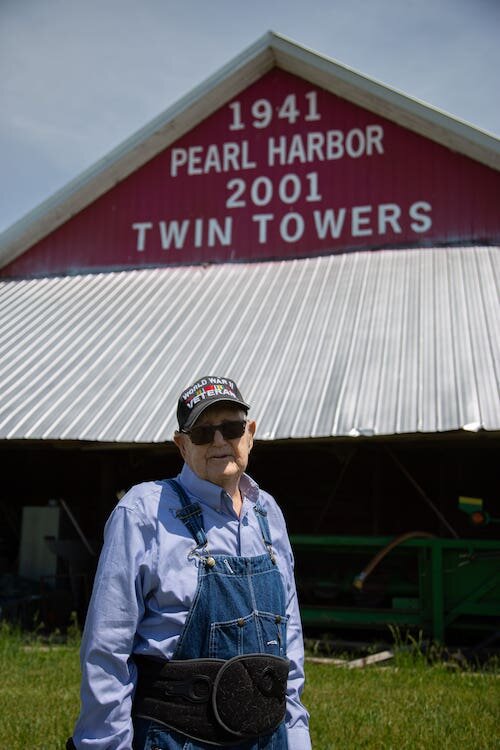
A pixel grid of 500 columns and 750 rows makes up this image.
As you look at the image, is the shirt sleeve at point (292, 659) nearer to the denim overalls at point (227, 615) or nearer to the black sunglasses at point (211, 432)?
the denim overalls at point (227, 615)

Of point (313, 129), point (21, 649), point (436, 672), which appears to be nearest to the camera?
point (436, 672)

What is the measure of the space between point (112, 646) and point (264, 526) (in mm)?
676

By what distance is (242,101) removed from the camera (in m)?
12.7

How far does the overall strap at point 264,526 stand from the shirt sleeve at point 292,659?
1.9 inches

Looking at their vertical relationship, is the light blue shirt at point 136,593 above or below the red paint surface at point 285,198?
below

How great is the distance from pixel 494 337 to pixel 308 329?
2.15m

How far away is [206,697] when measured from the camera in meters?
2.40

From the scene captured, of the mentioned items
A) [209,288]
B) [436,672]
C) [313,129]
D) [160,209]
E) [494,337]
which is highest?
[313,129]

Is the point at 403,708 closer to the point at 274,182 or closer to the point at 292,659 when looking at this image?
the point at 292,659

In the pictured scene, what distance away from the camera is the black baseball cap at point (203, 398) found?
8.77 ft

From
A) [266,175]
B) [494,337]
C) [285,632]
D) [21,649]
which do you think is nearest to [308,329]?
[494,337]

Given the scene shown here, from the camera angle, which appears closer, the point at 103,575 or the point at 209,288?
the point at 103,575

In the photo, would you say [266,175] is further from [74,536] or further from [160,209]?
[74,536]

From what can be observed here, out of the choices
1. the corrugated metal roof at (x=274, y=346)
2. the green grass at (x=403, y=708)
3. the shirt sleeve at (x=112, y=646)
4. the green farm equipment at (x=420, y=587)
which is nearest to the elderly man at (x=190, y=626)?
the shirt sleeve at (x=112, y=646)
